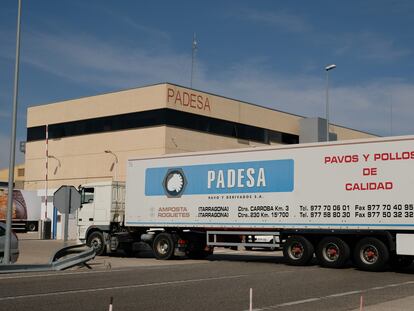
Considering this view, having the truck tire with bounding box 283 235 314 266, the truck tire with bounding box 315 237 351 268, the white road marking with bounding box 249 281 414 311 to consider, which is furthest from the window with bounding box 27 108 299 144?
the white road marking with bounding box 249 281 414 311

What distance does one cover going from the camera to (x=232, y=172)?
21.7 meters

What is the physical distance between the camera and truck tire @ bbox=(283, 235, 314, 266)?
1994cm

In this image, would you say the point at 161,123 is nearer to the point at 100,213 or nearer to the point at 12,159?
the point at 100,213

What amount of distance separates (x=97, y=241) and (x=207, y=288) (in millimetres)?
12303

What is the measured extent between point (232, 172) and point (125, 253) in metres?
6.86

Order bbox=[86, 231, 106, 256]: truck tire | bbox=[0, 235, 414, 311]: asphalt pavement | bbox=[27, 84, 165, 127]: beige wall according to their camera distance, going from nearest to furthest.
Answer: bbox=[0, 235, 414, 311]: asphalt pavement
bbox=[86, 231, 106, 256]: truck tire
bbox=[27, 84, 165, 127]: beige wall

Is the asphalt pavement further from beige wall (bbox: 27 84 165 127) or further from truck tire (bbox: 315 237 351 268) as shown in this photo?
beige wall (bbox: 27 84 165 127)

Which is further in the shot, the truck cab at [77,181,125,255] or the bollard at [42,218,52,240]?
the bollard at [42,218,52,240]

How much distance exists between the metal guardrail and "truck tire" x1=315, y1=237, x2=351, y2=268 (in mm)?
6999

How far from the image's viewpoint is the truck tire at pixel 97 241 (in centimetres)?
2523

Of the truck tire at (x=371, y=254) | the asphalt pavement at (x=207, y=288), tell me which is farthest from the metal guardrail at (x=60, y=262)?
the truck tire at (x=371, y=254)

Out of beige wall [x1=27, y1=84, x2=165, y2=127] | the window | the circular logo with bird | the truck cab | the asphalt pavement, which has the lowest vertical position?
the asphalt pavement

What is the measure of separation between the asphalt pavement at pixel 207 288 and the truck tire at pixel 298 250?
1.10 feet

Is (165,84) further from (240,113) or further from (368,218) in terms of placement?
(368,218)
